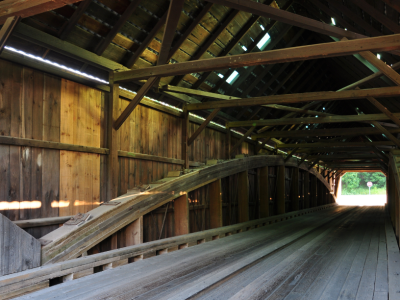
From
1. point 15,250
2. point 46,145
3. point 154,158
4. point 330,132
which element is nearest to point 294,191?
point 330,132

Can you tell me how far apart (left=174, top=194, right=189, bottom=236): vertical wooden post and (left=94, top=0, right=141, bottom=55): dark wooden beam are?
2.75 m

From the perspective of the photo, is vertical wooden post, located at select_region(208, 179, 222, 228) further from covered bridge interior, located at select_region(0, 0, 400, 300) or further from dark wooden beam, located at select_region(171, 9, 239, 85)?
dark wooden beam, located at select_region(171, 9, 239, 85)

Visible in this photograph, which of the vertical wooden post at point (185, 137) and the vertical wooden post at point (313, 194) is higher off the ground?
the vertical wooden post at point (185, 137)

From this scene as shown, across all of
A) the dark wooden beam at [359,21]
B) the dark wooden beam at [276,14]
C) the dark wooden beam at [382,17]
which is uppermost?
the dark wooden beam at [359,21]

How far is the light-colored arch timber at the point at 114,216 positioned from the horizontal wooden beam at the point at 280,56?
5.81 ft

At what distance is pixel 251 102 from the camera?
7664 millimetres

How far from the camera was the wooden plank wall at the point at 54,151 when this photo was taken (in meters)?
4.32

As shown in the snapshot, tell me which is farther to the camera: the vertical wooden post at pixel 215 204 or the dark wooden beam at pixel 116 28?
the vertical wooden post at pixel 215 204

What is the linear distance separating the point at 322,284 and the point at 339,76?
417 inches

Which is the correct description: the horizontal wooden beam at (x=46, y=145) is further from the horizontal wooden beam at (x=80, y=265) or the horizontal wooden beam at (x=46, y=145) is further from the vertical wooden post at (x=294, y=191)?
the vertical wooden post at (x=294, y=191)

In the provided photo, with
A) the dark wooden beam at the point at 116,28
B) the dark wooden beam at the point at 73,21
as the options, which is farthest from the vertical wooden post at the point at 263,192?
the dark wooden beam at the point at 73,21

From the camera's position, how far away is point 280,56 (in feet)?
15.5

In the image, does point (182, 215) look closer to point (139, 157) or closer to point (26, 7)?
point (139, 157)

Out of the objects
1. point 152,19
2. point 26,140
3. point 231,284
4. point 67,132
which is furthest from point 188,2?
point 231,284
